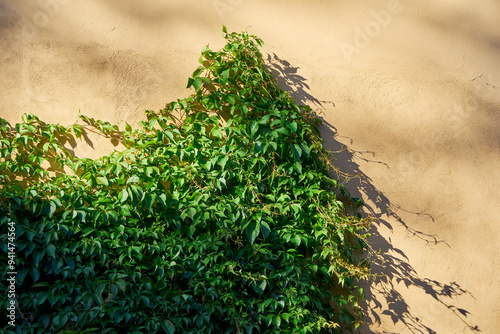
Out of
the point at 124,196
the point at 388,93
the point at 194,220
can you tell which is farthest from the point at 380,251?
the point at 124,196

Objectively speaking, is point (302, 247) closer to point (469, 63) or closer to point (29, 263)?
point (29, 263)

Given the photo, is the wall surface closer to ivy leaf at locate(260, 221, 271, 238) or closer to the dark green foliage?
the dark green foliage

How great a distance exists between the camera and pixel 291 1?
105 inches

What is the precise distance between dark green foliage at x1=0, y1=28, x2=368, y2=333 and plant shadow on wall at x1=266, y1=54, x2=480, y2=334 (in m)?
0.12

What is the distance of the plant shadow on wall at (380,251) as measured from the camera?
8.43 feet

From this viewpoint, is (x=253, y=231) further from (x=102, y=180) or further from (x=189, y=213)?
(x=102, y=180)

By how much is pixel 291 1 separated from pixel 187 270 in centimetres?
176

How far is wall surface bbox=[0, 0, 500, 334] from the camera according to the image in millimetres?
2484

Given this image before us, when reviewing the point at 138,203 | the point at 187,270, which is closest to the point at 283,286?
the point at 187,270

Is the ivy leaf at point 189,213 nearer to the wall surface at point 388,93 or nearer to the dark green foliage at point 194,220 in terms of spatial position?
the dark green foliage at point 194,220

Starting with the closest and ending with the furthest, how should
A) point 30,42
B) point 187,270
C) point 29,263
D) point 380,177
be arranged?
point 29,263 < point 187,270 < point 30,42 < point 380,177

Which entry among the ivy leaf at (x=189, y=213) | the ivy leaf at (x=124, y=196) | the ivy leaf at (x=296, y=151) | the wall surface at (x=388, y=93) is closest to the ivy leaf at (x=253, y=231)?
the ivy leaf at (x=189, y=213)

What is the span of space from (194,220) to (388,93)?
148 centimetres

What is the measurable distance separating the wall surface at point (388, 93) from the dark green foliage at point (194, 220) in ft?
0.58
